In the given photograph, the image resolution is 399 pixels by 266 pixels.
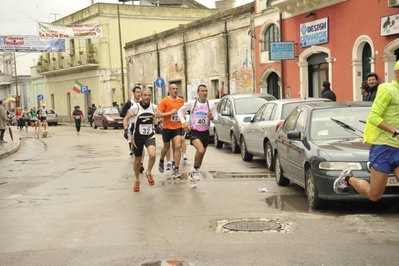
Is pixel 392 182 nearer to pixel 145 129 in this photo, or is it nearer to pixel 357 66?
pixel 145 129

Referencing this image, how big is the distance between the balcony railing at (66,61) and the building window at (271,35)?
25.6 metres

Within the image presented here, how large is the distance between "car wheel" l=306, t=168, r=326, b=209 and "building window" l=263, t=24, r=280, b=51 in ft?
66.5

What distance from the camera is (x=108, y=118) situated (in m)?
39.8

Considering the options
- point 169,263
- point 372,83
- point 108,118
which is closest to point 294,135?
point 169,263

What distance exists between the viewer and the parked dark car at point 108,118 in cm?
3950

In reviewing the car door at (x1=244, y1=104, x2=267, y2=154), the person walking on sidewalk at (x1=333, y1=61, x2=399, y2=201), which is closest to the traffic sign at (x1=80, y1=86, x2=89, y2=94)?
the car door at (x1=244, y1=104, x2=267, y2=154)

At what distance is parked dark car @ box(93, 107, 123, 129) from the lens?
39500 millimetres

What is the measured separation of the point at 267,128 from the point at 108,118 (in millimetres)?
27212

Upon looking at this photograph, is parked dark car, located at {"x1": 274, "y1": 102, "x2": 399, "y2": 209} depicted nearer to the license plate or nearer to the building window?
the license plate

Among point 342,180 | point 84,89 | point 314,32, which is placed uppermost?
point 314,32

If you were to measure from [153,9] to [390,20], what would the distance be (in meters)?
35.6

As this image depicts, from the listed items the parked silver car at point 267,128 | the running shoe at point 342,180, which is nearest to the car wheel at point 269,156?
the parked silver car at point 267,128

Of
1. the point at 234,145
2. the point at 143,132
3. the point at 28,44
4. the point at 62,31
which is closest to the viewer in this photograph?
the point at 143,132

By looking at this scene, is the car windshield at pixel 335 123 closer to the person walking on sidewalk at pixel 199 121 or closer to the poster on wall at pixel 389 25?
the person walking on sidewalk at pixel 199 121
